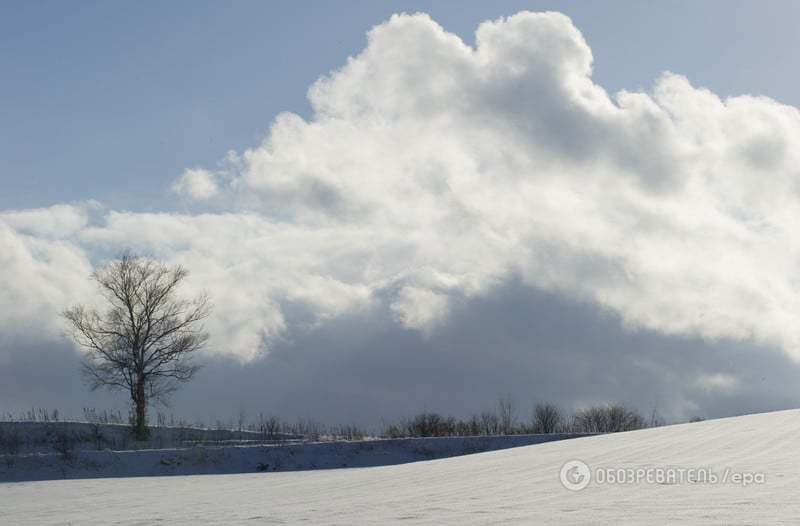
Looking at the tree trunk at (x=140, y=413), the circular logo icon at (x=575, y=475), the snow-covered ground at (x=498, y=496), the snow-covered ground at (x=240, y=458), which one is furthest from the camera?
the tree trunk at (x=140, y=413)

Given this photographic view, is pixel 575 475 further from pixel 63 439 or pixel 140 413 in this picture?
pixel 140 413

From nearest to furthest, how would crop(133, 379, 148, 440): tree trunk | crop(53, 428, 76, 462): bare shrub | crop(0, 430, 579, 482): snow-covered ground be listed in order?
crop(0, 430, 579, 482): snow-covered ground
crop(53, 428, 76, 462): bare shrub
crop(133, 379, 148, 440): tree trunk

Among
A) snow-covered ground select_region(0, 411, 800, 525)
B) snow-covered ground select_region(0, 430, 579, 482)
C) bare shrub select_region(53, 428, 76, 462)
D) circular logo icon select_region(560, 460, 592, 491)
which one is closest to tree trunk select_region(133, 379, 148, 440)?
bare shrub select_region(53, 428, 76, 462)

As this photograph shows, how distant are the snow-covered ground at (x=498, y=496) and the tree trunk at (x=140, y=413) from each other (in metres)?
20.1

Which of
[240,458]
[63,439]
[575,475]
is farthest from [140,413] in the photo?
[575,475]

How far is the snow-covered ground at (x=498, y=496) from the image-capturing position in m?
8.45

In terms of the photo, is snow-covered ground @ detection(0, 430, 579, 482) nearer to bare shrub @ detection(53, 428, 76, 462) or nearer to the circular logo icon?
bare shrub @ detection(53, 428, 76, 462)

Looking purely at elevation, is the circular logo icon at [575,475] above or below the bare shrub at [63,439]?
below

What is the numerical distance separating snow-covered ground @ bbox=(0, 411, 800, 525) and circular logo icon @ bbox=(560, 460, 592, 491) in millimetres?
140

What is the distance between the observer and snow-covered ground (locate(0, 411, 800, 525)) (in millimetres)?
8445

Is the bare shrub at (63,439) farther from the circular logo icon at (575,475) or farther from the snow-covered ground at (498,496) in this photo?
the circular logo icon at (575,475)

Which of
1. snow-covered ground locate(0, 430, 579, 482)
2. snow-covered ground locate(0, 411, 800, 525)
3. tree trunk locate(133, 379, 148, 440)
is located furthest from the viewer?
tree trunk locate(133, 379, 148, 440)

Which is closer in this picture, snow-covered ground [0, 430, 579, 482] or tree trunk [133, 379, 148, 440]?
snow-covered ground [0, 430, 579, 482]

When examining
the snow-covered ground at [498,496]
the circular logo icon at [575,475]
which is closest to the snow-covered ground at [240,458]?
the snow-covered ground at [498,496]
